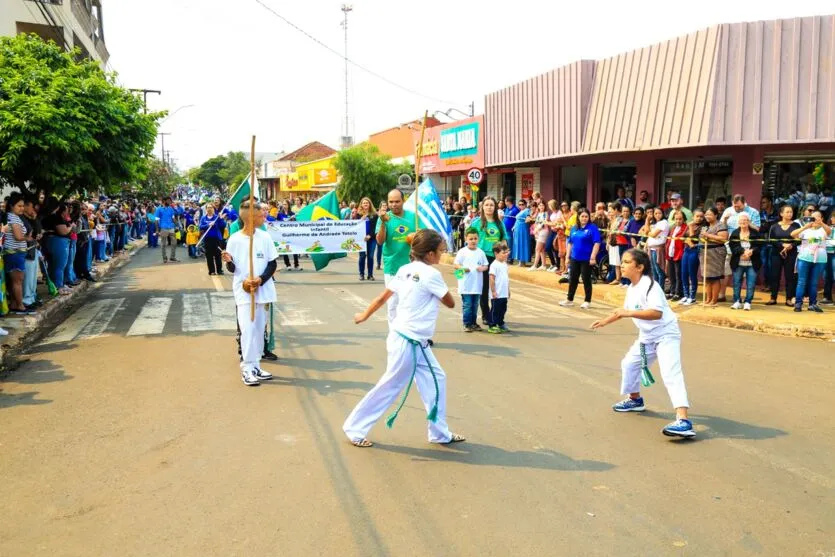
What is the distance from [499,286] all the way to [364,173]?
3372cm

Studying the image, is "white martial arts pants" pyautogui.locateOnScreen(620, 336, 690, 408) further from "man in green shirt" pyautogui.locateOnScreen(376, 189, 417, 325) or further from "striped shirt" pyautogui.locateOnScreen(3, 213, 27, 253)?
"striped shirt" pyautogui.locateOnScreen(3, 213, 27, 253)

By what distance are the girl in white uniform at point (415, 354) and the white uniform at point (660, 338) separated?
1.72 metres

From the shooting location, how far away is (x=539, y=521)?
13.9 feet

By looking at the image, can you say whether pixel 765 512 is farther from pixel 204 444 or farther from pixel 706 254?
pixel 706 254

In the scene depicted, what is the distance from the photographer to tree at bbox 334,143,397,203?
42.8 meters

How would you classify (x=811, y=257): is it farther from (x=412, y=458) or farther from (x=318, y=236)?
(x=318, y=236)

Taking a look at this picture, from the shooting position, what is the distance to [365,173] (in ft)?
140

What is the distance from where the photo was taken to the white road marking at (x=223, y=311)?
1066 cm

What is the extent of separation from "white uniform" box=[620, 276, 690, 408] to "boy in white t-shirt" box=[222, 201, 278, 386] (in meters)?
3.68

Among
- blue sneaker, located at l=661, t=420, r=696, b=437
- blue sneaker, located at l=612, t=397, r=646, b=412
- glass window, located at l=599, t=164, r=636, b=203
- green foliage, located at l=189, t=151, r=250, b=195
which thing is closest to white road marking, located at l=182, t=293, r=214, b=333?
blue sneaker, located at l=612, t=397, r=646, b=412

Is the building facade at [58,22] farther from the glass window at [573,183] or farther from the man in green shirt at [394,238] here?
the glass window at [573,183]

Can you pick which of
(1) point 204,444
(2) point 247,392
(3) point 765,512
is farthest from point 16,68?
(3) point 765,512

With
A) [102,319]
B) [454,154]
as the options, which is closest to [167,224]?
[102,319]

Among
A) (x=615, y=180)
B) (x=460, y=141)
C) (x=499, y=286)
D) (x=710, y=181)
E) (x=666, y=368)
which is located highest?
Result: (x=460, y=141)
